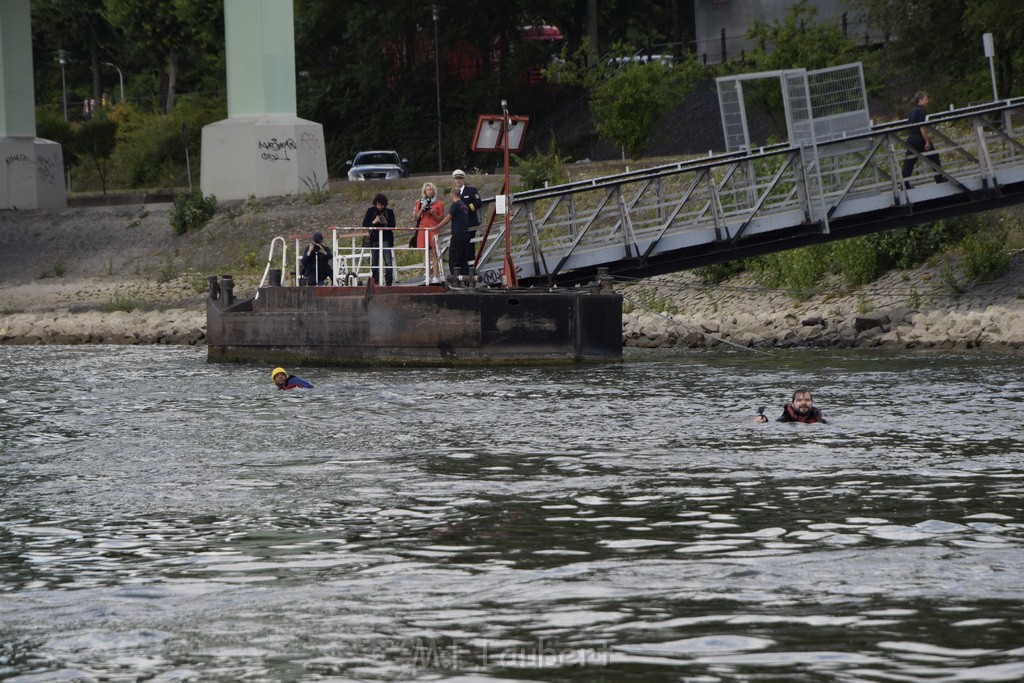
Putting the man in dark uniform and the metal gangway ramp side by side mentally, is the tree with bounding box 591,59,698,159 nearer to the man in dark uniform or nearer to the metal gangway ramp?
the metal gangway ramp

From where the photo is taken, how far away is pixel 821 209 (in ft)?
92.7

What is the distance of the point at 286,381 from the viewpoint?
25000 millimetres

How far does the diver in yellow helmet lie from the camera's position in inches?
973

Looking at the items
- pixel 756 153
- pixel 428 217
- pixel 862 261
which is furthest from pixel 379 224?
pixel 862 261

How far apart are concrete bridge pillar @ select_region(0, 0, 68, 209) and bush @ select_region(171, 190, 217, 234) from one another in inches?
291

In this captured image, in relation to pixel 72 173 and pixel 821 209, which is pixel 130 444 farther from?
pixel 72 173

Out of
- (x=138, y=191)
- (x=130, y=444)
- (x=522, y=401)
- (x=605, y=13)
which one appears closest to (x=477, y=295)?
(x=522, y=401)

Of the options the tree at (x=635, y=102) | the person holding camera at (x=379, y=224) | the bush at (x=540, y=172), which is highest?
the tree at (x=635, y=102)

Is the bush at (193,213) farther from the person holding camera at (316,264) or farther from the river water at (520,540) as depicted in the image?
the river water at (520,540)

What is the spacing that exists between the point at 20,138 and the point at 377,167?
11.9 metres

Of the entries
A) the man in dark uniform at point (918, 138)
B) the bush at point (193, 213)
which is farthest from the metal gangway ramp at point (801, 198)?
the bush at point (193, 213)

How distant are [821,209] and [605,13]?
4407 centimetres

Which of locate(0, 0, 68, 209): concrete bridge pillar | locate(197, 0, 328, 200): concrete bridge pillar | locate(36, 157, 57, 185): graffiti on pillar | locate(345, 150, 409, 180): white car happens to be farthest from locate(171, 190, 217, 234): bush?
locate(36, 157, 57, 185): graffiti on pillar

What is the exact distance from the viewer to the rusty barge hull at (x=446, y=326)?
28047 millimetres
